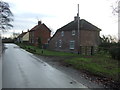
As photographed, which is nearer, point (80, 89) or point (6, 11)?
point (80, 89)

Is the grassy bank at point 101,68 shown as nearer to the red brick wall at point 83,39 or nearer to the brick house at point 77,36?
the brick house at point 77,36

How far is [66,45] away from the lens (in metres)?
38.5

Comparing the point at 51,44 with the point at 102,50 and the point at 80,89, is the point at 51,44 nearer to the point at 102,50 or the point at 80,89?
the point at 102,50

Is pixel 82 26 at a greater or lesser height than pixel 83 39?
greater

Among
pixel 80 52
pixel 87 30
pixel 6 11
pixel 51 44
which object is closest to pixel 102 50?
pixel 80 52

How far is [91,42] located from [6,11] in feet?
63.7

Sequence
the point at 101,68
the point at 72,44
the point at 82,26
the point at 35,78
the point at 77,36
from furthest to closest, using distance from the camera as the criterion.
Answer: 1. the point at 82,26
2. the point at 72,44
3. the point at 77,36
4. the point at 101,68
5. the point at 35,78

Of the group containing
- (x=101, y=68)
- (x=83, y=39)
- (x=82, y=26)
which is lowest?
(x=101, y=68)

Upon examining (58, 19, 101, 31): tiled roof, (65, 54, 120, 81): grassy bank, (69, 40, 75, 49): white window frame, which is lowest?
(65, 54, 120, 81): grassy bank

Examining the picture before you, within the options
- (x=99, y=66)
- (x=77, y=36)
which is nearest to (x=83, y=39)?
(x=77, y=36)

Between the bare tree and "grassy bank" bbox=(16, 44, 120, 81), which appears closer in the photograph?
"grassy bank" bbox=(16, 44, 120, 81)

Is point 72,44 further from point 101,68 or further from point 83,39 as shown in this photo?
point 101,68

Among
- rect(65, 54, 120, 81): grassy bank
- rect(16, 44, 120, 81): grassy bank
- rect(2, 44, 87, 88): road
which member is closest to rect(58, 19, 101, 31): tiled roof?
rect(16, 44, 120, 81): grassy bank

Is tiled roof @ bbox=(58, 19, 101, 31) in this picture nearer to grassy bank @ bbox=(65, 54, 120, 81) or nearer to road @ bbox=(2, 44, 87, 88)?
grassy bank @ bbox=(65, 54, 120, 81)
